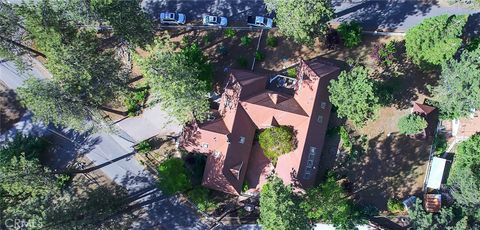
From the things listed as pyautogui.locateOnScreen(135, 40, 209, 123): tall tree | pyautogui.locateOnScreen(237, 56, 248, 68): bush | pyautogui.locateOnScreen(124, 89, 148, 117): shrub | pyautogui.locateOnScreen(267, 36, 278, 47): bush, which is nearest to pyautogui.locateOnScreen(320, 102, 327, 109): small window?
pyautogui.locateOnScreen(267, 36, 278, 47): bush

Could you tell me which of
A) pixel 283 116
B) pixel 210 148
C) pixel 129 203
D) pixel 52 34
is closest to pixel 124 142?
pixel 129 203

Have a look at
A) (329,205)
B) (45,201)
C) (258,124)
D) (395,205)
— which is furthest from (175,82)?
(395,205)

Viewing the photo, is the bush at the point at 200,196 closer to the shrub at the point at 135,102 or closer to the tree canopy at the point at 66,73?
the shrub at the point at 135,102

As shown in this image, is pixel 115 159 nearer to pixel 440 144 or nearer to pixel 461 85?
pixel 440 144

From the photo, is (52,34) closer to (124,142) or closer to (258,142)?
(124,142)

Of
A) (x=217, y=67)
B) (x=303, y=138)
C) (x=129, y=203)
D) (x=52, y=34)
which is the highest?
(x=52, y=34)

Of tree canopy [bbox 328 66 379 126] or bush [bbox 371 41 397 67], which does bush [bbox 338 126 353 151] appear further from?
bush [bbox 371 41 397 67]
